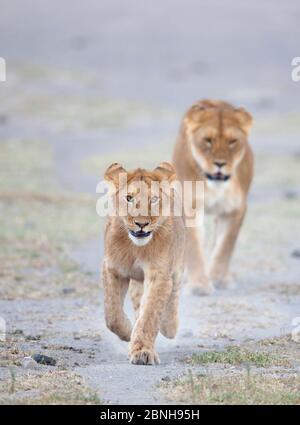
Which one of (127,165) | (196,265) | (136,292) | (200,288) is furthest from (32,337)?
(127,165)

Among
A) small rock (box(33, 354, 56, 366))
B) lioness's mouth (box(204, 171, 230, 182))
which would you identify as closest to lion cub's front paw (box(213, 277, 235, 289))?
lioness's mouth (box(204, 171, 230, 182))

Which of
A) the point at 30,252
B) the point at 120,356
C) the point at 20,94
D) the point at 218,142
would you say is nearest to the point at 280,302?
the point at 218,142

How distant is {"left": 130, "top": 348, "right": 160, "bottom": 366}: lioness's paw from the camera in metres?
5.72

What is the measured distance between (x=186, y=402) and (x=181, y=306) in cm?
333

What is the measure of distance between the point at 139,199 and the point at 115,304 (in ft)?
1.82

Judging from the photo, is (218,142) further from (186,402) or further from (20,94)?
(20,94)

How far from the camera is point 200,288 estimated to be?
8.52 m

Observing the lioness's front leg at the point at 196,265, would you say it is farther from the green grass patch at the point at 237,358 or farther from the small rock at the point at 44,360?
the small rock at the point at 44,360

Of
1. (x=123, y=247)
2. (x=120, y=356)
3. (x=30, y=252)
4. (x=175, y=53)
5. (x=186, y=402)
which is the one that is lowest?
(x=186, y=402)

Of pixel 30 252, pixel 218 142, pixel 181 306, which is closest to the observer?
pixel 181 306

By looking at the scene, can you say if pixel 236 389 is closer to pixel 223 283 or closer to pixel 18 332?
pixel 18 332

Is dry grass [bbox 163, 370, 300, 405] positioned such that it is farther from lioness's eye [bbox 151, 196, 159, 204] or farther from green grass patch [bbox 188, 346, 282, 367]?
lioness's eye [bbox 151, 196, 159, 204]

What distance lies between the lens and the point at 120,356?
6133 mm

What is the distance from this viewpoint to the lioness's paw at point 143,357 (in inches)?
225
